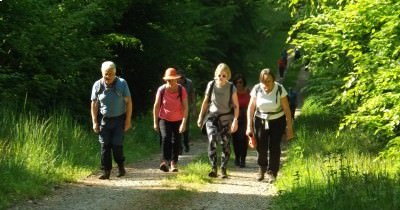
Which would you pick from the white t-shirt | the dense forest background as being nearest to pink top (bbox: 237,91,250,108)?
the white t-shirt

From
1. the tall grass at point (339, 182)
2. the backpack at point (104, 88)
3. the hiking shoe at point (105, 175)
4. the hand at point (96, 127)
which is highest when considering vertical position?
the backpack at point (104, 88)

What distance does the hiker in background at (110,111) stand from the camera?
1032 centimetres

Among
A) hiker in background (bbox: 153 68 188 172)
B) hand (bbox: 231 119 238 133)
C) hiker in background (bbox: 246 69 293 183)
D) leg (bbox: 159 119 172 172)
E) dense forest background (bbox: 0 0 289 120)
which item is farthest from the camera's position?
dense forest background (bbox: 0 0 289 120)

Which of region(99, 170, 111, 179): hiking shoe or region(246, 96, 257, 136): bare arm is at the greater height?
region(246, 96, 257, 136): bare arm

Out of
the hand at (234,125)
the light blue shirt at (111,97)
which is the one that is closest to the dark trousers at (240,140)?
the hand at (234,125)

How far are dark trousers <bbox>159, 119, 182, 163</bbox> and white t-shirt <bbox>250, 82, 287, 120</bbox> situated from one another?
1836 mm

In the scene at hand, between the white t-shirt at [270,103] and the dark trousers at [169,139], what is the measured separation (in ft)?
6.02

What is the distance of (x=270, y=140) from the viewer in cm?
1046

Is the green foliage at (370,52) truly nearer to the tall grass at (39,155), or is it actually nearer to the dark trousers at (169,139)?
the dark trousers at (169,139)

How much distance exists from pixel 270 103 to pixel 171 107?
1.99 m

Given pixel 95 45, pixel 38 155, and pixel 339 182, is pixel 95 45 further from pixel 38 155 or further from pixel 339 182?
pixel 339 182

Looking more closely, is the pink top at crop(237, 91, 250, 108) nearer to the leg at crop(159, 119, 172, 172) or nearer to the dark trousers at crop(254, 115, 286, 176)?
the leg at crop(159, 119, 172, 172)

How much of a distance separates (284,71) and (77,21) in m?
31.1

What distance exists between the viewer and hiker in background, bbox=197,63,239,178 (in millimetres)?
10992
